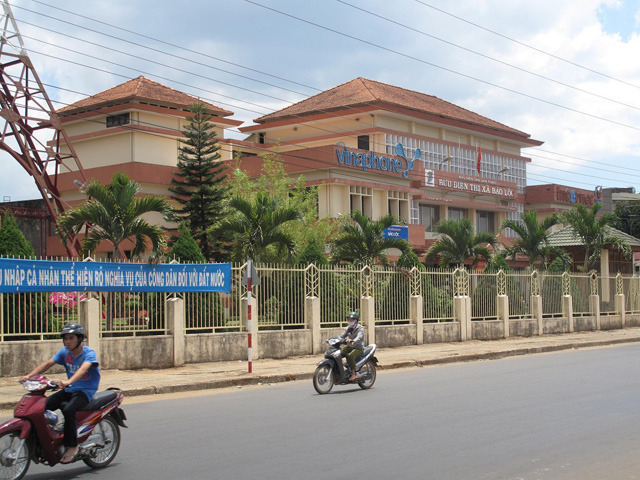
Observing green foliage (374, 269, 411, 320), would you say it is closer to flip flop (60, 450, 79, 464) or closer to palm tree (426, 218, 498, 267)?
palm tree (426, 218, 498, 267)

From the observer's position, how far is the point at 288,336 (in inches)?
761

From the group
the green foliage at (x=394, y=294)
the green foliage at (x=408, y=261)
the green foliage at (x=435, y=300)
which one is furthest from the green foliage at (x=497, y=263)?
the green foliage at (x=394, y=294)

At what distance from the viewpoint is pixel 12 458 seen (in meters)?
6.58

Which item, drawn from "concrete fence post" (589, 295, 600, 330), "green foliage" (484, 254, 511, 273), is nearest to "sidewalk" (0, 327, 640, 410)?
"green foliage" (484, 254, 511, 273)

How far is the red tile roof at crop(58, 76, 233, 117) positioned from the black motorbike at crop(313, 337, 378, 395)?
1180 inches

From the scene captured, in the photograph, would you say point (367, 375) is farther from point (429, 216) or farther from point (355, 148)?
point (429, 216)

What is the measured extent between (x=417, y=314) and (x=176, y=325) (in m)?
9.17

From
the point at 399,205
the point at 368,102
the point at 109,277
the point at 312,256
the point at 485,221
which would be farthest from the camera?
the point at 485,221

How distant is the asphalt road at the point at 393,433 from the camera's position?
24.0 ft

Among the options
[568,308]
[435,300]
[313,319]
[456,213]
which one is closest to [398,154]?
[456,213]

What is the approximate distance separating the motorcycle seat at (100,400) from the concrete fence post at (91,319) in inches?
306

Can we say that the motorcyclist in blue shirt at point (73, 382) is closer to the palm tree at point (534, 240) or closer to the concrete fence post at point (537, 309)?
the concrete fence post at point (537, 309)

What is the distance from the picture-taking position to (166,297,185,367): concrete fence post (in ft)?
54.8

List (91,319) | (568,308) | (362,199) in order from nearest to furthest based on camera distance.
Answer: (91,319), (568,308), (362,199)
